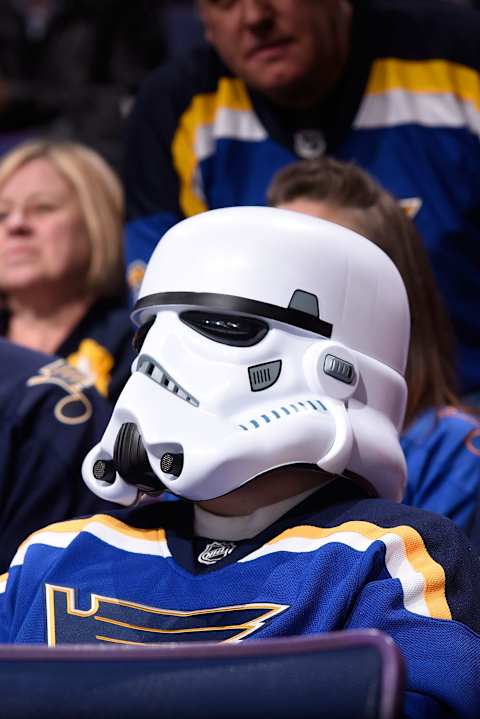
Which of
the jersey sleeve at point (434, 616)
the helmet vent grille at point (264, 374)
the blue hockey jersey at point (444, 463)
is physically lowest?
the blue hockey jersey at point (444, 463)

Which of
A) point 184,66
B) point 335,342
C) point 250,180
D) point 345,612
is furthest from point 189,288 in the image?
point 184,66

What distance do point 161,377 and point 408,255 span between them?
59 centimetres

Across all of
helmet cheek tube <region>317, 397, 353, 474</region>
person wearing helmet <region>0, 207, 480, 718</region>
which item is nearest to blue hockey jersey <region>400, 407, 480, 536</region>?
person wearing helmet <region>0, 207, 480, 718</region>

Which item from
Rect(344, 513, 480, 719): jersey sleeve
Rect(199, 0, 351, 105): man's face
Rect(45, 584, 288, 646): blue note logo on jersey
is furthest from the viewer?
Rect(199, 0, 351, 105): man's face

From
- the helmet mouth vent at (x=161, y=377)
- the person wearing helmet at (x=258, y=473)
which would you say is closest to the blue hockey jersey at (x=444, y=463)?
the person wearing helmet at (x=258, y=473)

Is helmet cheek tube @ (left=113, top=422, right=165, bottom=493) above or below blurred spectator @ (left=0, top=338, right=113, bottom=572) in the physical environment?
above

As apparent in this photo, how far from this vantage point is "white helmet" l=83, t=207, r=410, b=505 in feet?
3.63

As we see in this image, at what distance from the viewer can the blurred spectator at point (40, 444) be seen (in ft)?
5.19

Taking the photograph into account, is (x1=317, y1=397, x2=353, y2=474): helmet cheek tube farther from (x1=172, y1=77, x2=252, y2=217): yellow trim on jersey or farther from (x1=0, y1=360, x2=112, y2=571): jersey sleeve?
(x1=172, y1=77, x2=252, y2=217): yellow trim on jersey

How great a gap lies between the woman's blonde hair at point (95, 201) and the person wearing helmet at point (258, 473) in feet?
4.72

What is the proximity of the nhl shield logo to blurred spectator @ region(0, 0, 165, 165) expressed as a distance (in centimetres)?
291

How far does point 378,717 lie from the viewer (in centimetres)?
70

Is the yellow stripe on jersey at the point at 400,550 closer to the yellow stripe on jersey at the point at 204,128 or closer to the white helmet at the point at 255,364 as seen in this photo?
the white helmet at the point at 255,364

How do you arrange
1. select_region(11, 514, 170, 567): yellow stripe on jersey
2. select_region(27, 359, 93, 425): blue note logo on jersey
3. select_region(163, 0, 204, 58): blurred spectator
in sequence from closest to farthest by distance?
select_region(11, 514, 170, 567): yellow stripe on jersey < select_region(27, 359, 93, 425): blue note logo on jersey < select_region(163, 0, 204, 58): blurred spectator
